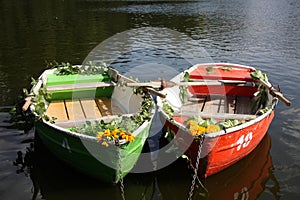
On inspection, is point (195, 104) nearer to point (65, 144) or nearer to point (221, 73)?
point (221, 73)

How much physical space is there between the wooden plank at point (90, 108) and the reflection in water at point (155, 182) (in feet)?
5.30

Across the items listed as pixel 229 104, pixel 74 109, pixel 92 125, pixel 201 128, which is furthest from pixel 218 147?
pixel 74 109

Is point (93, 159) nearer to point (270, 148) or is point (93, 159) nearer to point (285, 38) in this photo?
point (270, 148)

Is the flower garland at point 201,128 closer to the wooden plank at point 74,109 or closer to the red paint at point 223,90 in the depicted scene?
the red paint at point 223,90

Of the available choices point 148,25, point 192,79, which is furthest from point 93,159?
point 148,25

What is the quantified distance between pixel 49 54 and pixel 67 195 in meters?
14.4

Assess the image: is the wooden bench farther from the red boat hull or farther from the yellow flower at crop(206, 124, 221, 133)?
the yellow flower at crop(206, 124, 221, 133)

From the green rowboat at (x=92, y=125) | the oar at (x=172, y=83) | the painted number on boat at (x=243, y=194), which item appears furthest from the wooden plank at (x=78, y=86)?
the painted number on boat at (x=243, y=194)

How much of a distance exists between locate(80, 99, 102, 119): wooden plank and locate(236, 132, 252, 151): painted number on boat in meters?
4.04

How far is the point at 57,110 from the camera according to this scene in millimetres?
9625

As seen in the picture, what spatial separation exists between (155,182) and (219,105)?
12.4 ft

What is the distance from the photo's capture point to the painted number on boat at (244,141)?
7301mm

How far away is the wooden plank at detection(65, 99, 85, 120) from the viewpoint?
9242 mm

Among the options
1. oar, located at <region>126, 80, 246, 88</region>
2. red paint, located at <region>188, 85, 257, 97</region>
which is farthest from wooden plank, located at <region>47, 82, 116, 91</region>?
red paint, located at <region>188, 85, 257, 97</region>
